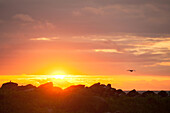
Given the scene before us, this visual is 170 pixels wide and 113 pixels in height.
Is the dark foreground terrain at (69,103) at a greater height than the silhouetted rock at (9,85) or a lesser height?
lesser

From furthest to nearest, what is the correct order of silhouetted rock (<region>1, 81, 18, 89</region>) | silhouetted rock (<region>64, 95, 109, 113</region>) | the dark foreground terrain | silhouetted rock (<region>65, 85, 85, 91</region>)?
silhouetted rock (<region>1, 81, 18, 89</region>)
silhouetted rock (<region>65, 85, 85, 91</region>)
silhouetted rock (<region>64, 95, 109, 113</region>)
the dark foreground terrain

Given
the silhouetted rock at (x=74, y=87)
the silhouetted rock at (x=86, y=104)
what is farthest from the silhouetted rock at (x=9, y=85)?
the silhouetted rock at (x=86, y=104)

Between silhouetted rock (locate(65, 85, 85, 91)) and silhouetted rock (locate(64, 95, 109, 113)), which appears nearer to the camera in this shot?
silhouetted rock (locate(64, 95, 109, 113))

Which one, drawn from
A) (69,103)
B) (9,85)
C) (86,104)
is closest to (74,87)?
(69,103)

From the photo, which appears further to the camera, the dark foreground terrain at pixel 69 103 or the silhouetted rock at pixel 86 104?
the silhouetted rock at pixel 86 104

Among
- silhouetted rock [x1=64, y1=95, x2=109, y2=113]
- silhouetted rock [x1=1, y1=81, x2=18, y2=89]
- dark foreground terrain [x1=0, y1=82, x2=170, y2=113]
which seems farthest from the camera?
silhouetted rock [x1=1, y1=81, x2=18, y2=89]

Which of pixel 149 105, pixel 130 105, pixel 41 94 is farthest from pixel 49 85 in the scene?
pixel 149 105

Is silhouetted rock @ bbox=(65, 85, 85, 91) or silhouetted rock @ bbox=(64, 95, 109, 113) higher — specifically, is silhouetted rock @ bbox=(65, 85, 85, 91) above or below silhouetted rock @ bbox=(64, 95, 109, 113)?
above

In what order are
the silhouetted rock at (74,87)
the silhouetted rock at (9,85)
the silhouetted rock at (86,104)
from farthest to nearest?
the silhouetted rock at (9,85) < the silhouetted rock at (74,87) < the silhouetted rock at (86,104)

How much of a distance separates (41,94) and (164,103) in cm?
2128

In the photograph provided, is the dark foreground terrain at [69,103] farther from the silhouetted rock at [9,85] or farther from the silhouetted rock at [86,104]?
the silhouetted rock at [9,85]

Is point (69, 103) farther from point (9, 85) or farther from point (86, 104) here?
point (9, 85)

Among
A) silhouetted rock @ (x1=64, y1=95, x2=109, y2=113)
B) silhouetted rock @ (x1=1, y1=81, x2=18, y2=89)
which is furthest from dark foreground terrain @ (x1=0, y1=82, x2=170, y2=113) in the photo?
silhouetted rock @ (x1=1, y1=81, x2=18, y2=89)

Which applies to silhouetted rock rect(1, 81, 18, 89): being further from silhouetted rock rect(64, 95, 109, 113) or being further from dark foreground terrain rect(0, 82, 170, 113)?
silhouetted rock rect(64, 95, 109, 113)
